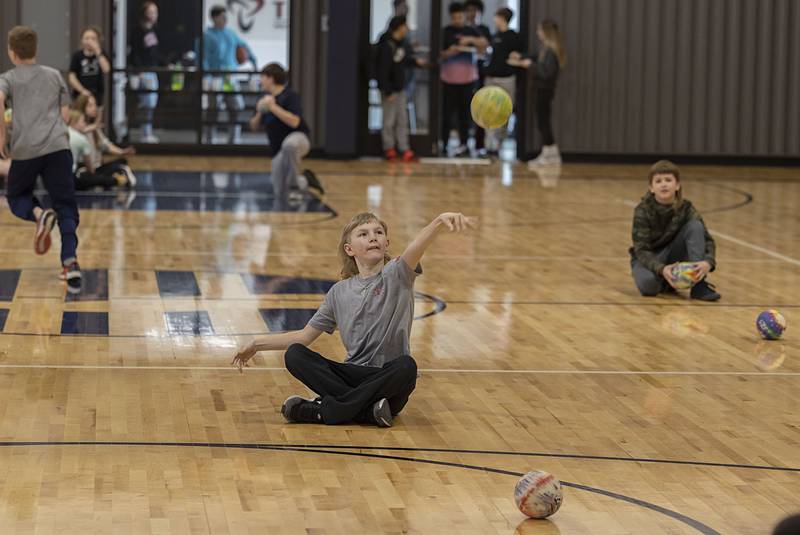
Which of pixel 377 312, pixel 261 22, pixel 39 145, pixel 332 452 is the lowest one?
pixel 332 452

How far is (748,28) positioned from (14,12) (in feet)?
33.1

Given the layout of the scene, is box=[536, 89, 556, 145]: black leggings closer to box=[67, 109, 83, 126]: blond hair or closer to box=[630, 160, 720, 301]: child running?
box=[67, 109, 83, 126]: blond hair

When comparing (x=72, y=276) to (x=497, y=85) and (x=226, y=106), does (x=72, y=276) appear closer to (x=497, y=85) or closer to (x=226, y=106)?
(x=226, y=106)

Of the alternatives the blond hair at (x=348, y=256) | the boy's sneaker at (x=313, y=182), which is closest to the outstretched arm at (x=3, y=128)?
the blond hair at (x=348, y=256)

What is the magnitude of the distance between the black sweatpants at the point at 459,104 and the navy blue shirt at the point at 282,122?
5.65 meters

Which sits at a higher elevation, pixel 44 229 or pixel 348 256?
pixel 348 256

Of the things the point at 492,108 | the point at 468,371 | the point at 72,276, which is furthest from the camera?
the point at 492,108

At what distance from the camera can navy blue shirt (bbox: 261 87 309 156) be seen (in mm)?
14500

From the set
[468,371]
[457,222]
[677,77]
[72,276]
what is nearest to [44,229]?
[72,276]

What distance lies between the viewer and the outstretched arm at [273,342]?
5566 millimetres

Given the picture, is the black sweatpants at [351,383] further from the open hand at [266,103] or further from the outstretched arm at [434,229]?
the open hand at [266,103]

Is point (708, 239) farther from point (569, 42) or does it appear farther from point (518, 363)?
point (569, 42)

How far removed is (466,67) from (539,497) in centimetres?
1602

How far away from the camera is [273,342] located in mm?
5660
